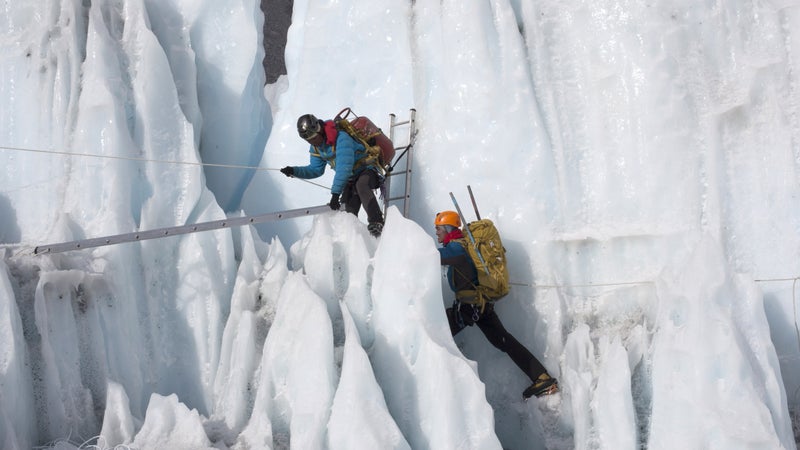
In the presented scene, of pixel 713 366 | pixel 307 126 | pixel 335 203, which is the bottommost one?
pixel 713 366

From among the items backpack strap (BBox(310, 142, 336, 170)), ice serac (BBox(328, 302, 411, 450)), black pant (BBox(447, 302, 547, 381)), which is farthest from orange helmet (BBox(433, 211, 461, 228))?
ice serac (BBox(328, 302, 411, 450))

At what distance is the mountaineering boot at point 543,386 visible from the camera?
6.99m

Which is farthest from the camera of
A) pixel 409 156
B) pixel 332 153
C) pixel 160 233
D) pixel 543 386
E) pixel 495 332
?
pixel 409 156

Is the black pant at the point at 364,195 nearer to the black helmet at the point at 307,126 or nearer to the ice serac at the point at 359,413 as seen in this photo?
the black helmet at the point at 307,126

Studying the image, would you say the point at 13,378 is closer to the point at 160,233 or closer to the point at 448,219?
the point at 160,233

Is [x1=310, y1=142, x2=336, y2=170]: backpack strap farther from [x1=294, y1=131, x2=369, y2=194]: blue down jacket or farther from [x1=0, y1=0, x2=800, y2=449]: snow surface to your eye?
[x1=0, y1=0, x2=800, y2=449]: snow surface

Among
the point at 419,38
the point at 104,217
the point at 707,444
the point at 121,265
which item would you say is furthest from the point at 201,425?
the point at 419,38

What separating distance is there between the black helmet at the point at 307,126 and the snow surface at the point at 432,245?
826 mm

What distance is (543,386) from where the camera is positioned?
275 inches

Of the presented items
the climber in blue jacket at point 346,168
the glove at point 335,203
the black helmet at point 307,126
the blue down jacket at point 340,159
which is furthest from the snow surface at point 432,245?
the black helmet at point 307,126

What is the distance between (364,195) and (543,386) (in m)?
2.31

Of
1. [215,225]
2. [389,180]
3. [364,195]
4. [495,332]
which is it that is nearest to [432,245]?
[495,332]

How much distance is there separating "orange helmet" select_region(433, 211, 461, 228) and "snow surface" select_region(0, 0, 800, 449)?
0.61 meters

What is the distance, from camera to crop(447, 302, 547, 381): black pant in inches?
277
